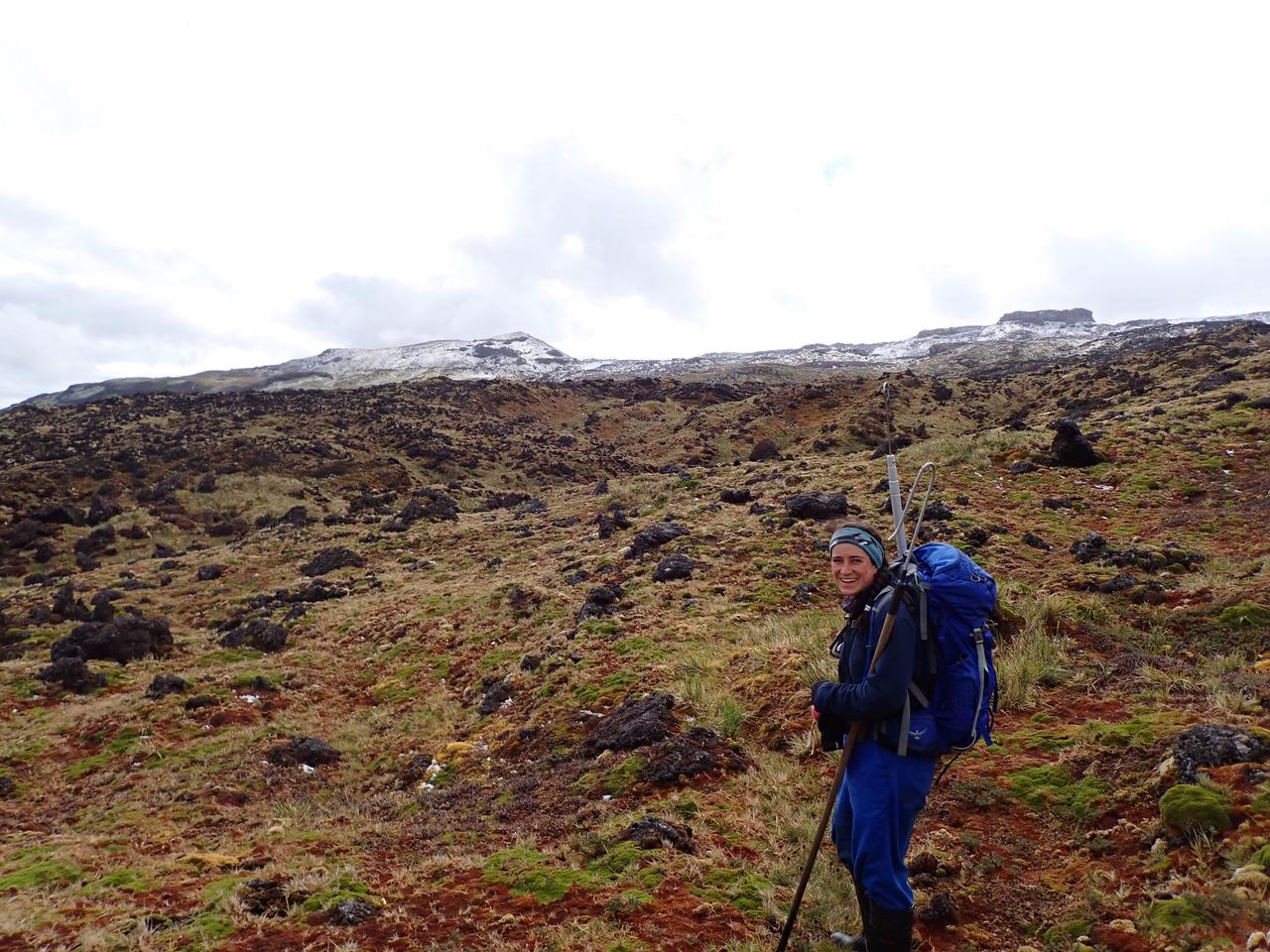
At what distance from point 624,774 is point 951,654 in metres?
4.52

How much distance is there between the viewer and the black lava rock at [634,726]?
7.59 meters

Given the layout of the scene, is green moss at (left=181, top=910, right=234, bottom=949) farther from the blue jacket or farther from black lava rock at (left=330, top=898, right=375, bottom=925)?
the blue jacket

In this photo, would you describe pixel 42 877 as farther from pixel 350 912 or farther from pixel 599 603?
pixel 599 603

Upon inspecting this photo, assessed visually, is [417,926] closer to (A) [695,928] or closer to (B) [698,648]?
(A) [695,928]

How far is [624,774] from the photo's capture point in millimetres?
6988

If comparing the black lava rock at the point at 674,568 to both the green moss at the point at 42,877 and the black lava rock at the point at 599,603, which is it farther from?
the green moss at the point at 42,877

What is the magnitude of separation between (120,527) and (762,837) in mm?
35970

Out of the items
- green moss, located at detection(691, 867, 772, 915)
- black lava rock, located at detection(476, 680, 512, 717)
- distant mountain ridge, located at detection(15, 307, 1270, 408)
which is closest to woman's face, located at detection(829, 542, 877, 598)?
green moss, located at detection(691, 867, 772, 915)

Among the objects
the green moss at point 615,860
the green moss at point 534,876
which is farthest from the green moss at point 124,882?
the green moss at point 615,860

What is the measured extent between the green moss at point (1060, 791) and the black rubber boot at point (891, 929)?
2.27 m

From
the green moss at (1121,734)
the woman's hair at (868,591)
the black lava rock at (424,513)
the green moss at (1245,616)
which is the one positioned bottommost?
the green moss at (1121,734)

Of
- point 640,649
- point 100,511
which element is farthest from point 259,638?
point 100,511

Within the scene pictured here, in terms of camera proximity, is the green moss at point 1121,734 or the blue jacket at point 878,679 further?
the green moss at point 1121,734

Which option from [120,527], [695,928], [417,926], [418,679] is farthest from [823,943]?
[120,527]
